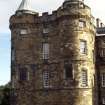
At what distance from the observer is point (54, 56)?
47625 millimetres

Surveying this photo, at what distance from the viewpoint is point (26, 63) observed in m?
48.7

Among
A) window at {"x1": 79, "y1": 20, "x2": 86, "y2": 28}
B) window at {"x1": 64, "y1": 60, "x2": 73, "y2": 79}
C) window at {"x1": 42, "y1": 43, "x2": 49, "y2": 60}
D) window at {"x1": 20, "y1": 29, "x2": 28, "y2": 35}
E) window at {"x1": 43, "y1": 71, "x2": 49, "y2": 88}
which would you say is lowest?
window at {"x1": 43, "y1": 71, "x2": 49, "y2": 88}

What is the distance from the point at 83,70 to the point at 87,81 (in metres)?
1.41

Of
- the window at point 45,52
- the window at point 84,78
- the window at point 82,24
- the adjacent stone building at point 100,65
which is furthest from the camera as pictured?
the adjacent stone building at point 100,65

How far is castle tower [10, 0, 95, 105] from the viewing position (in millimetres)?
45812

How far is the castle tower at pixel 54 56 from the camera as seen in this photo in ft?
150

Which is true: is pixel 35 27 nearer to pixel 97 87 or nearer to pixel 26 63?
pixel 26 63

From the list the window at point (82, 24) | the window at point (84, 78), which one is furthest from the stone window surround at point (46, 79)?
the window at point (82, 24)

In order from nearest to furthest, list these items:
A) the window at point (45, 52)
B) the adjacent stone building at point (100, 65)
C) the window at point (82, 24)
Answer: the window at point (82, 24)
the window at point (45, 52)
the adjacent stone building at point (100, 65)

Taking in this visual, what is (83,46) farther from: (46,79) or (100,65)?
(46,79)

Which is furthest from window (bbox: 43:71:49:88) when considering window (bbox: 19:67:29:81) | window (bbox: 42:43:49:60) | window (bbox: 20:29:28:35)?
window (bbox: 20:29:28:35)

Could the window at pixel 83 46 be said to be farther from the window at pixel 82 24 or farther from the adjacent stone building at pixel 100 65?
the adjacent stone building at pixel 100 65

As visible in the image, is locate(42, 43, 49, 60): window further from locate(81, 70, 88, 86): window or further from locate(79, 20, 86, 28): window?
locate(81, 70, 88, 86): window

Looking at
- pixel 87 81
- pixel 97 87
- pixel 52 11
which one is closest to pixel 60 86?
pixel 87 81
